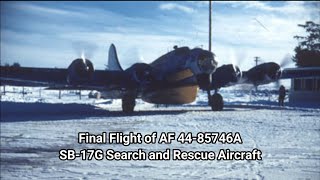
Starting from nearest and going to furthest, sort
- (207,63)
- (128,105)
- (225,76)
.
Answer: (207,63) → (128,105) → (225,76)

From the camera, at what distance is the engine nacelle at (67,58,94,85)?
16938 millimetres

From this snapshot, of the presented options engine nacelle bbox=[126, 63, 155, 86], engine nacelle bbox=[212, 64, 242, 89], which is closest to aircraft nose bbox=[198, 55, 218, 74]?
engine nacelle bbox=[212, 64, 242, 89]

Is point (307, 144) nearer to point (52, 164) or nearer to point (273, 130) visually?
point (273, 130)

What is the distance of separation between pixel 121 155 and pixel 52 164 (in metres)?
1.05

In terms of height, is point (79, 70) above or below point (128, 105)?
above

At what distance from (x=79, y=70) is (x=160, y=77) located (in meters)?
4.04

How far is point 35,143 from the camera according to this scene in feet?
26.3

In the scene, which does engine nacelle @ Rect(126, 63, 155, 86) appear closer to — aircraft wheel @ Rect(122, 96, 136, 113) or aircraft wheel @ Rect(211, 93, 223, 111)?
aircraft wheel @ Rect(122, 96, 136, 113)

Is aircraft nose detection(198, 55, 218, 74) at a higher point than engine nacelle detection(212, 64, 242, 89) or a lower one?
higher

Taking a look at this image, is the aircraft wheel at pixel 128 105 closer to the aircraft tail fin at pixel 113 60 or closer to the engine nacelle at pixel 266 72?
the engine nacelle at pixel 266 72

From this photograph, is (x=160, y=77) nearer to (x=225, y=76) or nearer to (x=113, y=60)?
(x=225, y=76)

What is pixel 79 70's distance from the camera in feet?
A: 55.8

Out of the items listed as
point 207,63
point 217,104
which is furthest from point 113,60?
point 207,63

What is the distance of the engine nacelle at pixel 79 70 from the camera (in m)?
16.9
